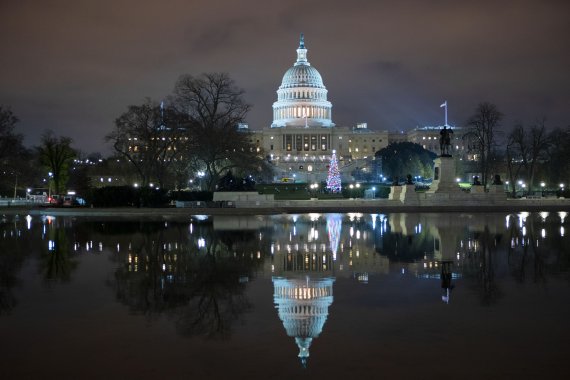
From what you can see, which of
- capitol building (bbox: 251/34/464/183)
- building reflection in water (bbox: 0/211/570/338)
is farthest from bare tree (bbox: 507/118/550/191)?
capitol building (bbox: 251/34/464/183)

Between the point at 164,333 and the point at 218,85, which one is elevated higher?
the point at 218,85

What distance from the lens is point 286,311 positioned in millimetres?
11305

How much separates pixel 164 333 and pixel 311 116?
159972mm

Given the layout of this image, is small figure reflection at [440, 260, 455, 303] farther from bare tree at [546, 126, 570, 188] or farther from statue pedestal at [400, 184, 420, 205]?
bare tree at [546, 126, 570, 188]

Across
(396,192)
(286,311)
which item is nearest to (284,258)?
(286,311)

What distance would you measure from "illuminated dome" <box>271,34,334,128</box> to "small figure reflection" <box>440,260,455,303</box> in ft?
484

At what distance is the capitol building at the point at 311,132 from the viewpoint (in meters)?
159

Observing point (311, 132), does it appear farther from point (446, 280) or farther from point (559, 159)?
point (446, 280)

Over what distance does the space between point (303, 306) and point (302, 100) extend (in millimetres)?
154337

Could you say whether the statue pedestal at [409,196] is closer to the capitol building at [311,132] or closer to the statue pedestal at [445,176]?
the statue pedestal at [445,176]

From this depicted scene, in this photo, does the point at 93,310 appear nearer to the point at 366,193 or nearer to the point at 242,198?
the point at 242,198

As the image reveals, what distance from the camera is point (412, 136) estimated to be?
165m

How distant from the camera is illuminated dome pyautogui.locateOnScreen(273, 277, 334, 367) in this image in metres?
9.73

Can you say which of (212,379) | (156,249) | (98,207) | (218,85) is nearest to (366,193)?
(218,85)
